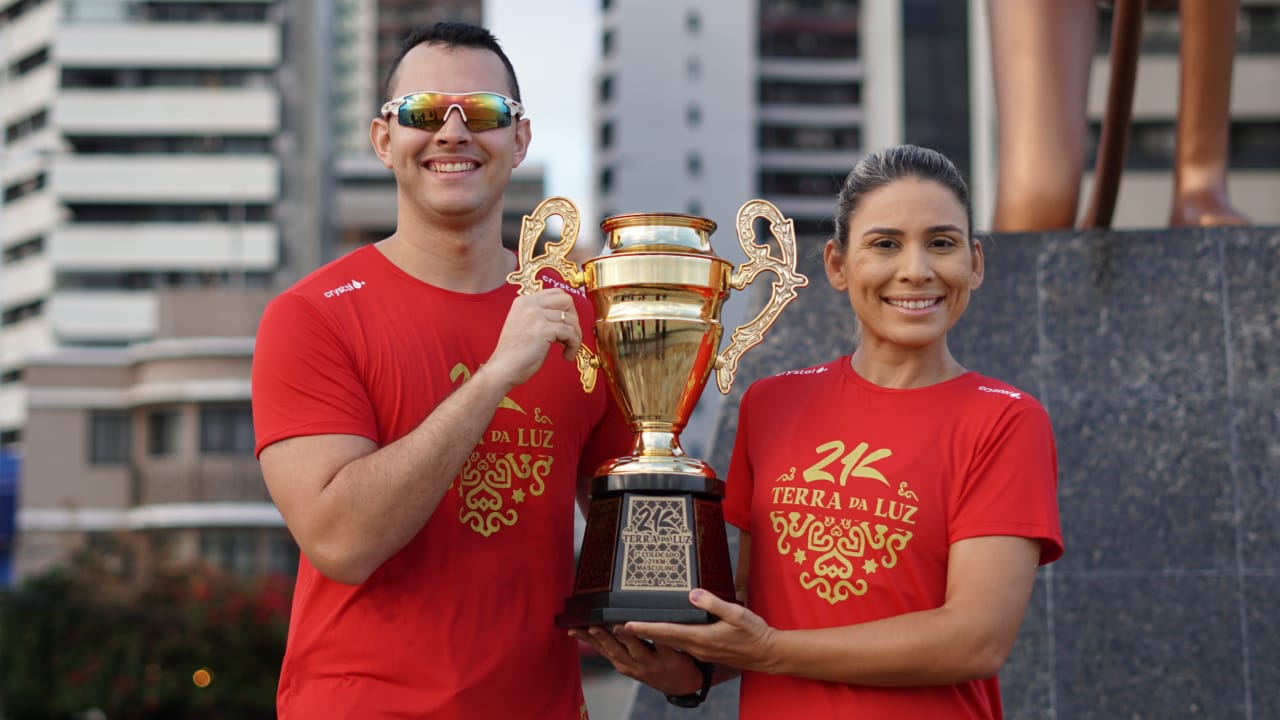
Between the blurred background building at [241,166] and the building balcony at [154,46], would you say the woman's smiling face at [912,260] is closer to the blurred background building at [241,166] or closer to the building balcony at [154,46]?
the blurred background building at [241,166]

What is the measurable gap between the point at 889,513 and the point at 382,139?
1.54 m

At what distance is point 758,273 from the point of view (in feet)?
11.0

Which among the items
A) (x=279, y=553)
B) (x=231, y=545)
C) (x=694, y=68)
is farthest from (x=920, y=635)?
Answer: (x=694, y=68)

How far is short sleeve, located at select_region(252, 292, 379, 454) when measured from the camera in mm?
3133

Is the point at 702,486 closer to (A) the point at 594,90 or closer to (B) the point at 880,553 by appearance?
(B) the point at 880,553

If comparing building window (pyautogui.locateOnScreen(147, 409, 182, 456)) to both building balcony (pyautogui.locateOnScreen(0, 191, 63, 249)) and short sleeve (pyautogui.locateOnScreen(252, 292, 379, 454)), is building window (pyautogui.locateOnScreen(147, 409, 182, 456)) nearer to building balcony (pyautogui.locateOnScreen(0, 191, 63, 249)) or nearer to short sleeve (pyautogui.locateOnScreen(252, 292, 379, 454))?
building balcony (pyautogui.locateOnScreen(0, 191, 63, 249))

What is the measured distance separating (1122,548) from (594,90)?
70.6 metres

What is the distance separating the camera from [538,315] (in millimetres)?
3109

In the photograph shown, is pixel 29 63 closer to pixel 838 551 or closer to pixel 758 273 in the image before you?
pixel 758 273

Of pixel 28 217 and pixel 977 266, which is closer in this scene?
pixel 977 266

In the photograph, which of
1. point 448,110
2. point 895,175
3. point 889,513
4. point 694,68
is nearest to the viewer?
point 889,513

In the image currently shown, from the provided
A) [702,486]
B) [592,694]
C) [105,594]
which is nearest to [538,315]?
[702,486]

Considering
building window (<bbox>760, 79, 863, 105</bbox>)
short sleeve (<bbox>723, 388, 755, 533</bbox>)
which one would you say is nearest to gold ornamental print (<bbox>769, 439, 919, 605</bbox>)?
short sleeve (<bbox>723, 388, 755, 533</bbox>)

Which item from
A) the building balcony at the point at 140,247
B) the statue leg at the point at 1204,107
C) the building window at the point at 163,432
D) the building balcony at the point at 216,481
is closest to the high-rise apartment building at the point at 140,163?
the building balcony at the point at 140,247
